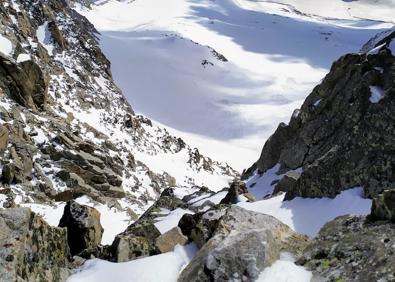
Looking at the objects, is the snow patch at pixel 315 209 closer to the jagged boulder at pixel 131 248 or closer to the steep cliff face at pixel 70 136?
the jagged boulder at pixel 131 248

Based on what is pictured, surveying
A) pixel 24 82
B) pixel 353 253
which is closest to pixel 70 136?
pixel 24 82

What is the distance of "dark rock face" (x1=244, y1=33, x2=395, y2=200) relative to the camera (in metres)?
15.1

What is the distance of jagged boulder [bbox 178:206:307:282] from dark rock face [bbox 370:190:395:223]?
1.38 m

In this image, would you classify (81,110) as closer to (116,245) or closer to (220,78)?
(116,245)

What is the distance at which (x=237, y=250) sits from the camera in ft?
27.3

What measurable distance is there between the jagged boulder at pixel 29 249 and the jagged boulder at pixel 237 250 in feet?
7.18

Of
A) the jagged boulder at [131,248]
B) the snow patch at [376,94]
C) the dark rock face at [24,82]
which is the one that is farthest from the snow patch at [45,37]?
the jagged boulder at [131,248]

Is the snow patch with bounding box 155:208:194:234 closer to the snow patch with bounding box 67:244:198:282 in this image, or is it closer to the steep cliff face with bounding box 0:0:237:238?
the snow patch with bounding box 67:244:198:282

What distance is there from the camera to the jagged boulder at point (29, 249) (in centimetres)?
776

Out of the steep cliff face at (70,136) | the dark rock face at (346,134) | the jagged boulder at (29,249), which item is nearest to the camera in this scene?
the jagged boulder at (29,249)

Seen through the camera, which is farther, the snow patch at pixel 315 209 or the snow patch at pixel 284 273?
the snow patch at pixel 315 209

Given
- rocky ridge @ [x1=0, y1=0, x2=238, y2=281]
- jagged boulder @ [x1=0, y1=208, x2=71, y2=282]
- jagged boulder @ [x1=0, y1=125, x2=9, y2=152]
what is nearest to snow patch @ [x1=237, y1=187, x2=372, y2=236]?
rocky ridge @ [x1=0, y1=0, x2=238, y2=281]

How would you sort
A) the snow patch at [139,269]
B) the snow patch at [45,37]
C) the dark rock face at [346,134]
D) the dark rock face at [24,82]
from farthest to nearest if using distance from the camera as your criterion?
the snow patch at [45,37] < the dark rock face at [24,82] < the dark rock face at [346,134] < the snow patch at [139,269]

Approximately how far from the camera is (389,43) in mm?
19906
